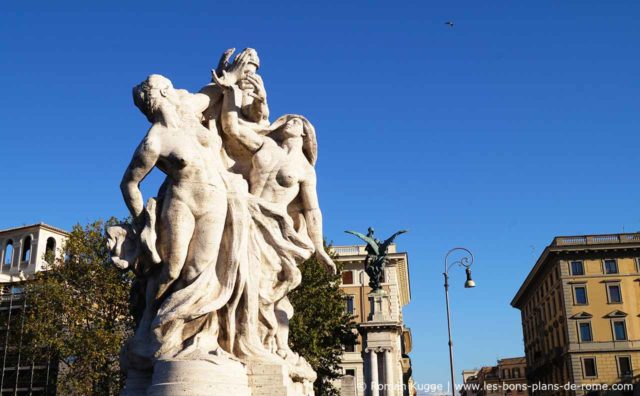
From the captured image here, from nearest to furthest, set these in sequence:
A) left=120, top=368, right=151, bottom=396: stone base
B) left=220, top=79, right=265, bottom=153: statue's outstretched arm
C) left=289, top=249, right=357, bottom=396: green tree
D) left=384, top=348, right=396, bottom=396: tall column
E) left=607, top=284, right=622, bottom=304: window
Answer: left=120, top=368, right=151, bottom=396: stone base, left=220, top=79, right=265, bottom=153: statue's outstretched arm, left=289, top=249, right=357, bottom=396: green tree, left=384, top=348, right=396, bottom=396: tall column, left=607, top=284, right=622, bottom=304: window

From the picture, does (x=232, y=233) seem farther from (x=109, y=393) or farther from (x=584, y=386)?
(x=584, y=386)

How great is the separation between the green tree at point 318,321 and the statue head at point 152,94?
1773 centimetres

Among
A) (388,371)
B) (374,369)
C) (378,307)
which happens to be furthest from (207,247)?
(378,307)

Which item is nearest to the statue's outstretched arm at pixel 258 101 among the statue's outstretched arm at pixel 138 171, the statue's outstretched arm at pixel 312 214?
the statue's outstretched arm at pixel 312 214

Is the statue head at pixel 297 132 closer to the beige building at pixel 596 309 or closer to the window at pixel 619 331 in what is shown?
the beige building at pixel 596 309

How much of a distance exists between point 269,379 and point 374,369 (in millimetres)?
20760

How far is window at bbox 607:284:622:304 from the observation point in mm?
52938

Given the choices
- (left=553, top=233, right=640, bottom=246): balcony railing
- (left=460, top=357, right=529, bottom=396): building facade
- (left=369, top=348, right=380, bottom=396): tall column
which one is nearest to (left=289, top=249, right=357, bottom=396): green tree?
(left=369, top=348, right=380, bottom=396): tall column

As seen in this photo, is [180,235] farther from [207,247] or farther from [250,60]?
[250,60]

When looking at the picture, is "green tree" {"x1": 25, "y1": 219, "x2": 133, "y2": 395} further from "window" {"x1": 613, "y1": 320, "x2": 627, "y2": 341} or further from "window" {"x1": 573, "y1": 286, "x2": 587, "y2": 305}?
"window" {"x1": 613, "y1": 320, "x2": 627, "y2": 341}

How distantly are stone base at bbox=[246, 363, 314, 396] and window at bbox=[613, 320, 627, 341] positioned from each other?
53285 mm

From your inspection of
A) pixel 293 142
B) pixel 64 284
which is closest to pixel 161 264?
pixel 293 142

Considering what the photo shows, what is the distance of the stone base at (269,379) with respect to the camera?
5613 mm

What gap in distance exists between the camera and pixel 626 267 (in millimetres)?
53719
